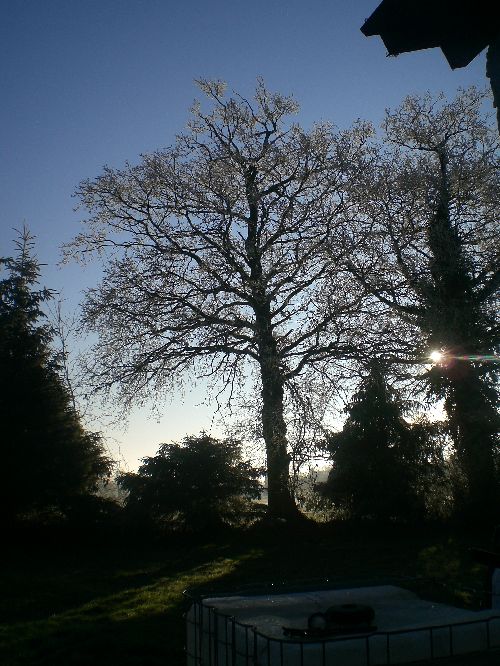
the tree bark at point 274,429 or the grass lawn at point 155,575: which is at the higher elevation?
the tree bark at point 274,429

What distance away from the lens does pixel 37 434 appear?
17875 millimetres

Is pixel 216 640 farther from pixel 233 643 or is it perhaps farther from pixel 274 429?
pixel 274 429

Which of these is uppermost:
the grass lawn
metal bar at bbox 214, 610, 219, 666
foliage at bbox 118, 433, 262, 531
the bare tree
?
the bare tree

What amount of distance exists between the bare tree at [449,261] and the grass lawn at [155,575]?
9.63ft

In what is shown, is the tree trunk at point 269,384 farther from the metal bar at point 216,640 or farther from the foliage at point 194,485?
the metal bar at point 216,640

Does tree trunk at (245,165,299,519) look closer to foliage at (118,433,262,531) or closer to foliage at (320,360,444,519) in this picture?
foliage at (118,433,262,531)

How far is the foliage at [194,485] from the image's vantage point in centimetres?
1742

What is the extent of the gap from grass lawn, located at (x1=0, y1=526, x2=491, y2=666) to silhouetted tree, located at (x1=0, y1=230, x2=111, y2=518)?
145 cm

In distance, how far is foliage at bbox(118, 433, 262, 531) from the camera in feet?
57.2

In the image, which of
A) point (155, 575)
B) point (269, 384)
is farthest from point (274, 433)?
point (155, 575)

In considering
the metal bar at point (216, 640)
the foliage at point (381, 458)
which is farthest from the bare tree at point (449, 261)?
the metal bar at point (216, 640)

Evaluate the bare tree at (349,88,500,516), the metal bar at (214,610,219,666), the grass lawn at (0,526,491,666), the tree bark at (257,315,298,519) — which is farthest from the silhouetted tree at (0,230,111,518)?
the metal bar at (214,610,219,666)

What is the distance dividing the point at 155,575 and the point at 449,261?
1080 cm

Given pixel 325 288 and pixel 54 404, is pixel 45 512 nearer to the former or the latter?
pixel 54 404
